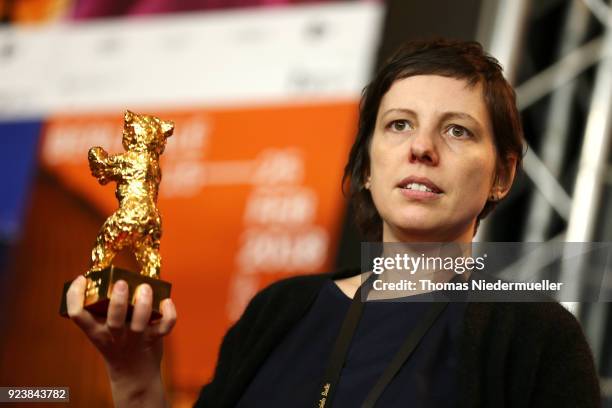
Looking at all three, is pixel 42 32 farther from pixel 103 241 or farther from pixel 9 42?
pixel 103 241

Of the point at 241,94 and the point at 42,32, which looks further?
the point at 42,32

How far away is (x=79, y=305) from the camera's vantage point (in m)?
1.25

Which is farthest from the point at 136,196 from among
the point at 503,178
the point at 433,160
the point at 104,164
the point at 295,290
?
the point at 503,178

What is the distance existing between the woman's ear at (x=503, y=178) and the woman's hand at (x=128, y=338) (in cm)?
59

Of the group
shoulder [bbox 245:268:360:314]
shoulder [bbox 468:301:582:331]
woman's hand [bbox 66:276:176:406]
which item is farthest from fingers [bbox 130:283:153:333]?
shoulder [bbox 468:301:582:331]

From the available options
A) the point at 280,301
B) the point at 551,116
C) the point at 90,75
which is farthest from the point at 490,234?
the point at 280,301

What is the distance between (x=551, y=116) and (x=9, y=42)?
7.95ft

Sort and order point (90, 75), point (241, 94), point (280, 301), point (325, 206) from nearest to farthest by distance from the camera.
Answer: point (280, 301) < point (325, 206) < point (241, 94) < point (90, 75)

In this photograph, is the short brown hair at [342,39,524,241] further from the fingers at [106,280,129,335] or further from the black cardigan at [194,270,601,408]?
the fingers at [106,280,129,335]

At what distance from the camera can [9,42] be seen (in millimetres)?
4180

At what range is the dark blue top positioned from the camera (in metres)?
1.31

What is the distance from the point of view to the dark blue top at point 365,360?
4.30 feet

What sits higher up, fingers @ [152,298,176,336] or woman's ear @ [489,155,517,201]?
woman's ear @ [489,155,517,201]

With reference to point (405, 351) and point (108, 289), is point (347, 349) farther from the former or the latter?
point (108, 289)
